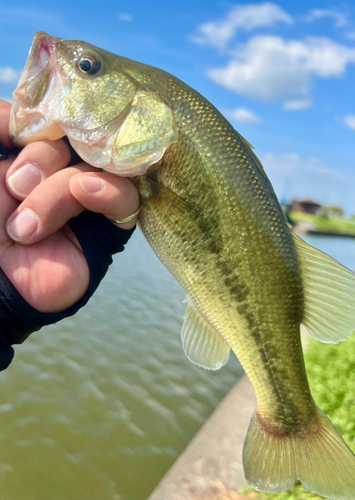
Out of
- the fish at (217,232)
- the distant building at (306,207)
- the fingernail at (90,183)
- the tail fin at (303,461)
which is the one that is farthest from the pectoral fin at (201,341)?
the distant building at (306,207)

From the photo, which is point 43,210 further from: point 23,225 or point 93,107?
point 93,107

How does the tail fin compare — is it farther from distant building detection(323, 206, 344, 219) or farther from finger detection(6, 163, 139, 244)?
distant building detection(323, 206, 344, 219)

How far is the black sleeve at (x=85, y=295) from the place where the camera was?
1799mm

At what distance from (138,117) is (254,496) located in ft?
11.8

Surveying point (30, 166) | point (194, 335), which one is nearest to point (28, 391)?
point (194, 335)

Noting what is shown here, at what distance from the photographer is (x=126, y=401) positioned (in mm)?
6625

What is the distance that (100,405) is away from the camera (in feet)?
21.0

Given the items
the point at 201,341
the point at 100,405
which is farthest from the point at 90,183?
the point at 100,405

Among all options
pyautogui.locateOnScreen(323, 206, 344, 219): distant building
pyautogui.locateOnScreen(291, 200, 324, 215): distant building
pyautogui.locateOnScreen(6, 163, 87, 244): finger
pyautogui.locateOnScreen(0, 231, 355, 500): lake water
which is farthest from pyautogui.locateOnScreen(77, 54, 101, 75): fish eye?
pyautogui.locateOnScreen(323, 206, 344, 219): distant building

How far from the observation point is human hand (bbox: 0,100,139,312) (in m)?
1.74

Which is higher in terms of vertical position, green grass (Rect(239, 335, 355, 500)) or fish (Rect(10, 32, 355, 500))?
fish (Rect(10, 32, 355, 500))

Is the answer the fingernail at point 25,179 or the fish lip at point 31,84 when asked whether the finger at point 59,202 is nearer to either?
the fingernail at point 25,179

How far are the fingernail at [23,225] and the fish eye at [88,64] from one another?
76cm

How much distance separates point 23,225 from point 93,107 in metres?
0.68
